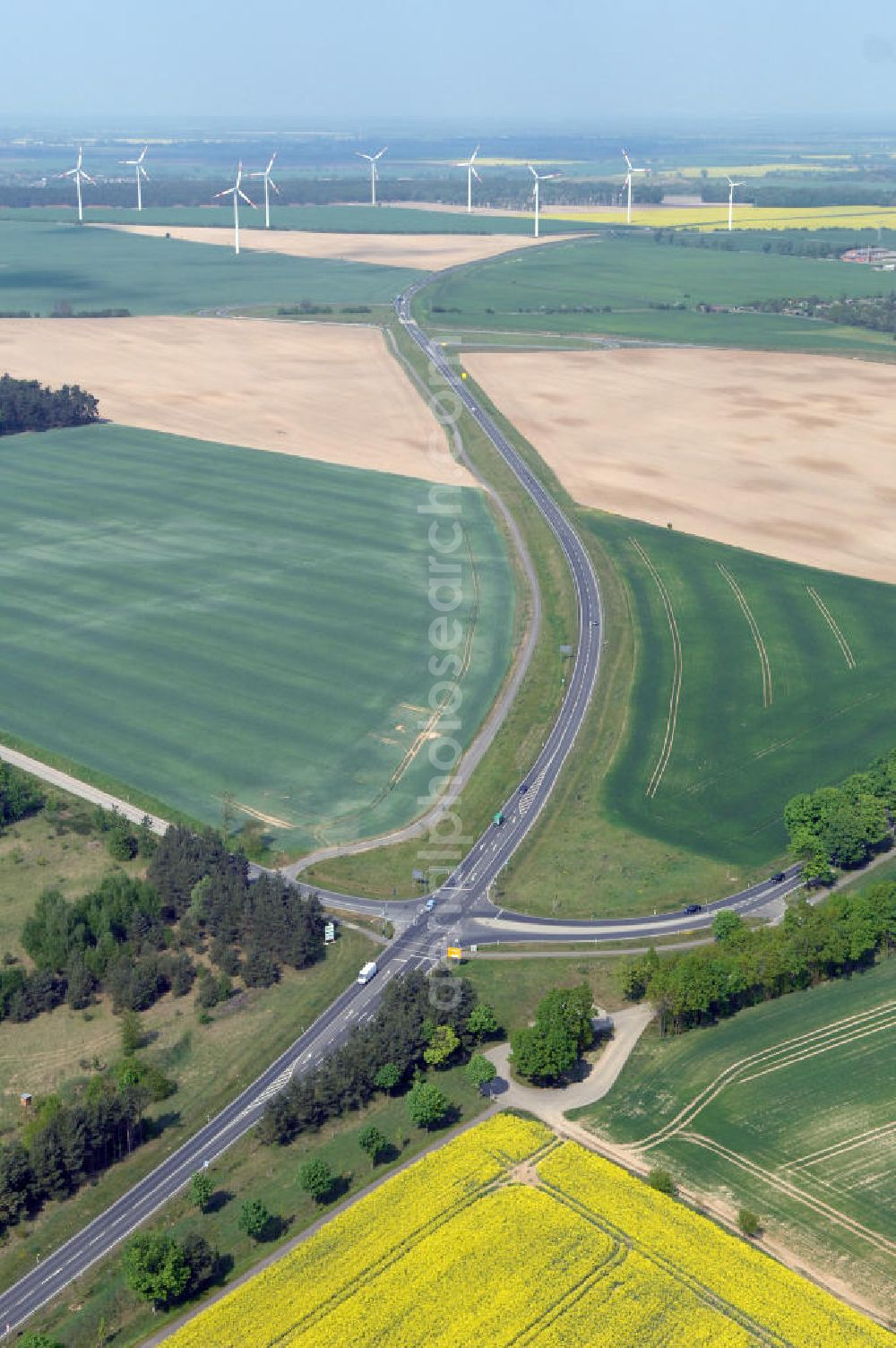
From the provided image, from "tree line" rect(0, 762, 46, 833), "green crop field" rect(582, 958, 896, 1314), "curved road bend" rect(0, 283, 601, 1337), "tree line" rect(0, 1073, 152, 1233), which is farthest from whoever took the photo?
"tree line" rect(0, 762, 46, 833)

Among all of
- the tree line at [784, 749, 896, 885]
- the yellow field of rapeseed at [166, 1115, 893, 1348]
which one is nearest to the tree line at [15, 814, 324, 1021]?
the yellow field of rapeseed at [166, 1115, 893, 1348]

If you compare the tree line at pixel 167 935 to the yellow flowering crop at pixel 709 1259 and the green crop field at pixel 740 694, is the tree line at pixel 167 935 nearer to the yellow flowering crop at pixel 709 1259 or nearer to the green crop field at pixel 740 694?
the yellow flowering crop at pixel 709 1259

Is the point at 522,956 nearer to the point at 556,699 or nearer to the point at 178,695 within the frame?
the point at 556,699

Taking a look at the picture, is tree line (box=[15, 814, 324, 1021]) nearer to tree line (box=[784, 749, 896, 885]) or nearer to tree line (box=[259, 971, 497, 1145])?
tree line (box=[259, 971, 497, 1145])

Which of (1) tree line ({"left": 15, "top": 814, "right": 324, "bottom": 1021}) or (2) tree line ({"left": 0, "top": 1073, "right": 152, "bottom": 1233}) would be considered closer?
(2) tree line ({"left": 0, "top": 1073, "right": 152, "bottom": 1233})

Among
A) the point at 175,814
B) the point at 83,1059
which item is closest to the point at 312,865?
the point at 175,814

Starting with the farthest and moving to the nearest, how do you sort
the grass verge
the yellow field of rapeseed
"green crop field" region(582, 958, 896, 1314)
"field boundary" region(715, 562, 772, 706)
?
"field boundary" region(715, 562, 772, 706) → "green crop field" region(582, 958, 896, 1314) → the grass verge → the yellow field of rapeseed
